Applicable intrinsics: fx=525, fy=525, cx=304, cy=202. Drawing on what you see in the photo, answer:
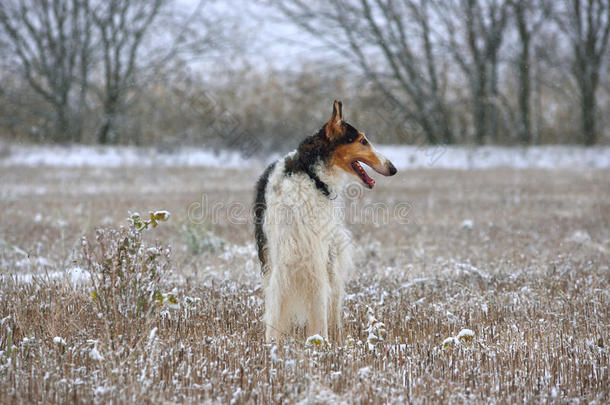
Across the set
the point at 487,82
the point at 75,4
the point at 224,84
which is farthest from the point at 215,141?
the point at 487,82

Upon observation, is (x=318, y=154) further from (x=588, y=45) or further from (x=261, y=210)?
(x=588, y=45)

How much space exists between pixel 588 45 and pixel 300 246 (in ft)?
77.4

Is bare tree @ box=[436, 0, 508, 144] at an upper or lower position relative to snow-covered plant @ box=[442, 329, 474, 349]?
upper

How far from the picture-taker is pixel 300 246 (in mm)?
3646

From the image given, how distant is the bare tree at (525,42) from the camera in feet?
72.2

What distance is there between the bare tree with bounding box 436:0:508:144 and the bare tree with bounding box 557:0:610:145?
2.78 metres

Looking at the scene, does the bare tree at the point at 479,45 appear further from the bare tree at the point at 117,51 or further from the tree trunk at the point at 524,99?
the bare tree at the point at 117,51

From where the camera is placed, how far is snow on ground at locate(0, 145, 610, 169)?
60.7 ft

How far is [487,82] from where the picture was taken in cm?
2288

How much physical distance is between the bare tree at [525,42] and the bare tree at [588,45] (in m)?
0.93

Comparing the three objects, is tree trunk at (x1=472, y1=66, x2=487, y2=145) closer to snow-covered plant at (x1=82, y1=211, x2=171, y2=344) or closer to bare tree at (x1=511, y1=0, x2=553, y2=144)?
bare tree at (x1=511, y1=0, x2=553, y2=144)

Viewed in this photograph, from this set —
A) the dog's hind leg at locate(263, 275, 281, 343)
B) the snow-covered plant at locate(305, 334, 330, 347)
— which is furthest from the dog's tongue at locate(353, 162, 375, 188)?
the snow-covered plant at locate(305, 334, 330, 347)

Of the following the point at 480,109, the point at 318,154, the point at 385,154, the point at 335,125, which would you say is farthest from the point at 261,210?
the point at 480,109

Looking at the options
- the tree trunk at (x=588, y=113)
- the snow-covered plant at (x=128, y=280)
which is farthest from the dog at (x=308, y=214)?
the tree trunk at (x=588, y=113)
